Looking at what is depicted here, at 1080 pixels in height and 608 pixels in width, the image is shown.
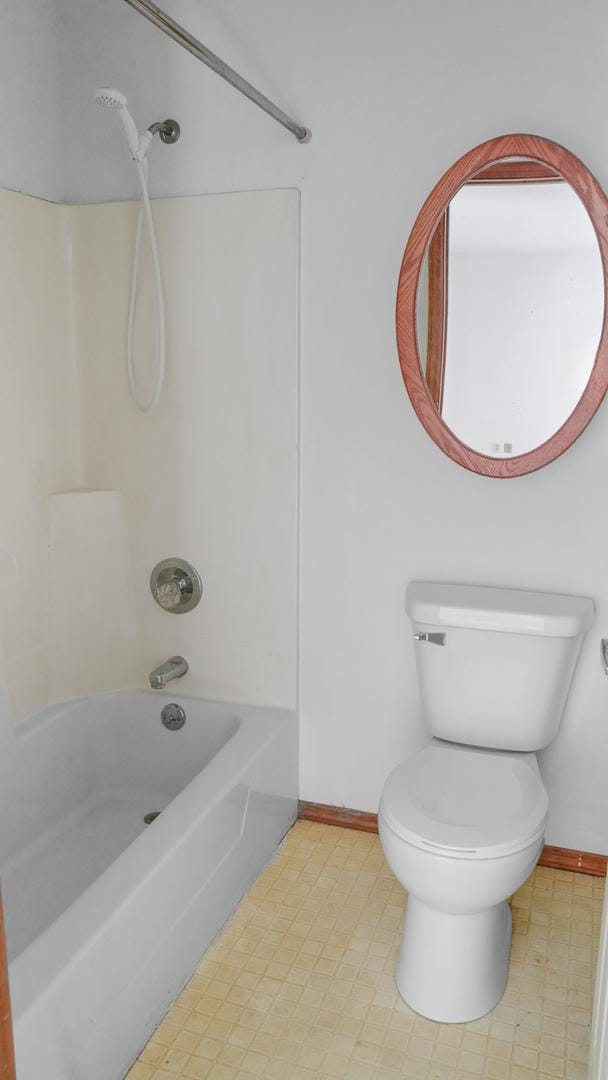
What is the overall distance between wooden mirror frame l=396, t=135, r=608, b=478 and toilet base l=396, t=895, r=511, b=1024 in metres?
0.99

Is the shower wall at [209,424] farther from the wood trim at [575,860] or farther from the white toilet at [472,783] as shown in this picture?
the wood trim at [575,860]

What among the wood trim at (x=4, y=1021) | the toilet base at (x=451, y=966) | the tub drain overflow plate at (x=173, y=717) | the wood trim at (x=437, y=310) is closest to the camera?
the wood trim at (x=4, y=1021)

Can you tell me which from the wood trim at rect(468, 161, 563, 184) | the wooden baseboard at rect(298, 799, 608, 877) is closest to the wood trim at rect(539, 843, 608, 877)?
the wooden baseboard at rect(298, 799, 608, 877)

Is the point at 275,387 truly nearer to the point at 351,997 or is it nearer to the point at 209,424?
the point at 209,424

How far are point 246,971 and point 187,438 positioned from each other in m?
1.32

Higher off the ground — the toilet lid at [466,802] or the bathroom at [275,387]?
the bathroom at [275,387]

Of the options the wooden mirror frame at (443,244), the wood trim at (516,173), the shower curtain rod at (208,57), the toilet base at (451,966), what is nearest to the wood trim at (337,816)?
the toilet base at (451,966)

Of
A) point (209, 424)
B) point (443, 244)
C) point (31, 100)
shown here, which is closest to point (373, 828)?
point (209, 424)


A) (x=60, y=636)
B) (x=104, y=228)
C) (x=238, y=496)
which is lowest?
(x=60, y=636)

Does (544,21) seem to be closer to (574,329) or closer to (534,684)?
(574,329)

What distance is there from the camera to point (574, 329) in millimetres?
1888

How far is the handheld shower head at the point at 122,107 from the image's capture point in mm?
1783

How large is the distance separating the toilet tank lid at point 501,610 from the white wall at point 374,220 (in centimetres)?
7

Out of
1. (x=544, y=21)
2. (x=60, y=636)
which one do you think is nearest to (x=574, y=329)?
(x=544, y=21)
